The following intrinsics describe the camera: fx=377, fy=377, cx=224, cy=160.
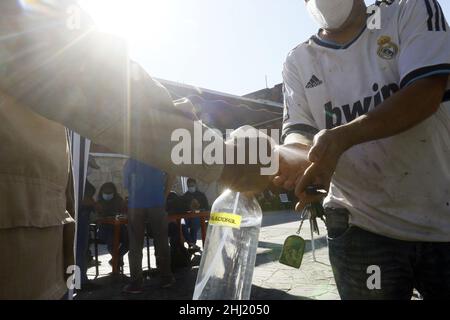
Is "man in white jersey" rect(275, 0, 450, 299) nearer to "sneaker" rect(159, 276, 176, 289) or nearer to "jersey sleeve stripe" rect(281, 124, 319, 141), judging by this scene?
"jersey sleeve stripe" rect(281, 124, 319, 141)

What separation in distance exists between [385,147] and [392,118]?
313mm

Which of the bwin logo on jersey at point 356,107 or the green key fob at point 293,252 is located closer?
the bwin logo on jersey at point 356,107

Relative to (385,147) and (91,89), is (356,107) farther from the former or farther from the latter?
(91,89)

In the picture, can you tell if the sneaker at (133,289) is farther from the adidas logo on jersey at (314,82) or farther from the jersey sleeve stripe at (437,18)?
the jersey sleeve stripe at (437,18)

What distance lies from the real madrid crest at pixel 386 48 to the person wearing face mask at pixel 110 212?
509 cm

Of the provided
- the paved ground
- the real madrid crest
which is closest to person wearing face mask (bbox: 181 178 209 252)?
the paved ground

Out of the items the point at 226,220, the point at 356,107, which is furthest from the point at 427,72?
the point at 226,220

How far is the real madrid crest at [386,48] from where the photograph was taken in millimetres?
1555

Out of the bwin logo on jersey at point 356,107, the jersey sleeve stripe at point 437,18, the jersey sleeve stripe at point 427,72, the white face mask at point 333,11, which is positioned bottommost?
the bwin logo on jersey at point 356,107

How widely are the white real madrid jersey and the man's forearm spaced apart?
78mm

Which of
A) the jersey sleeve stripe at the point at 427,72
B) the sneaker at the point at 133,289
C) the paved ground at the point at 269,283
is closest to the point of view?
the jersey sleeve stripe at the point at 427,72

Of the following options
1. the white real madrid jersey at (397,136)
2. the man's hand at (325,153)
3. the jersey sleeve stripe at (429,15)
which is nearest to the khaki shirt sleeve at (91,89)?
the man's hand at (325,153)

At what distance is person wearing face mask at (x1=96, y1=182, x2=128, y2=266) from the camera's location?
238 inches
